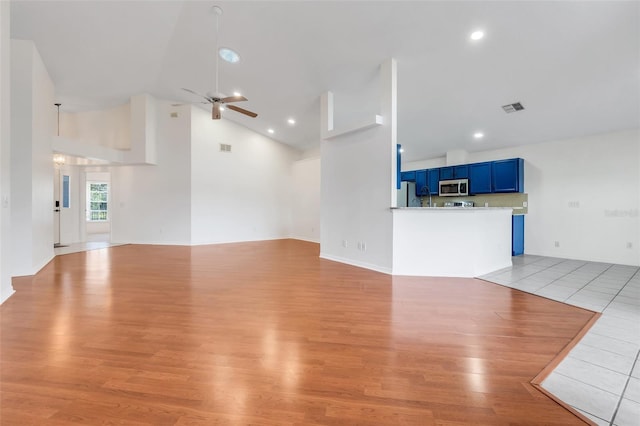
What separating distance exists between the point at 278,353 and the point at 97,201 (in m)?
12.1

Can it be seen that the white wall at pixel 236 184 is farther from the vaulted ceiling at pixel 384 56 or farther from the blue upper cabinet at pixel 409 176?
the blue upper cabinet at pixel 409 176

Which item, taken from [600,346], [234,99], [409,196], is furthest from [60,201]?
[600,346]

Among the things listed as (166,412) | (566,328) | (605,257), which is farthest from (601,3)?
(166,412)

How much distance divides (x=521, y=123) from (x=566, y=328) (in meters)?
4.75

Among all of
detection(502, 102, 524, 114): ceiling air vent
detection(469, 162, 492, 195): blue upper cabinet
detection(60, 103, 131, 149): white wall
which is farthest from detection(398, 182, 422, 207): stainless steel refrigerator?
detection(60, 103, 131, 149): white wall

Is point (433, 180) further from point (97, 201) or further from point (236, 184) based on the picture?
point (97, 201)

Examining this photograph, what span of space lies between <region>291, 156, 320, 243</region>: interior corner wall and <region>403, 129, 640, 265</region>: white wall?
531cm

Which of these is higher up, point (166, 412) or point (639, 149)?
point (639, 149)

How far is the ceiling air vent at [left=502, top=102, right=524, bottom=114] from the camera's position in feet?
15.9

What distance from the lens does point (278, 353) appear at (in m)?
1.83

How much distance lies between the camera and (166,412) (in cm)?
128

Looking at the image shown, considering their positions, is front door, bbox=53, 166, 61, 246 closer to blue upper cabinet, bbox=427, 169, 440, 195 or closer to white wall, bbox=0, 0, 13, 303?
white wall, bbox=0, 0, 13, 303

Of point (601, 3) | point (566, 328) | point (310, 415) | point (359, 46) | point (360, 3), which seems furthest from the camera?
point (359, 46)

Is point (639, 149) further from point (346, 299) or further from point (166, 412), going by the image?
point (166, 412)
